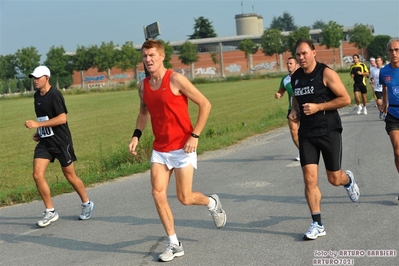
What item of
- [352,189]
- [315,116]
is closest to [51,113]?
[315,116]

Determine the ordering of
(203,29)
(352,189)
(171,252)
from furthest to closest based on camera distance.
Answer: (203,29)
(352,189)
(171,252)

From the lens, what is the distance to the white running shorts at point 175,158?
6.63 m

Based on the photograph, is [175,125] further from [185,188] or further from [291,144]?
[291,144]

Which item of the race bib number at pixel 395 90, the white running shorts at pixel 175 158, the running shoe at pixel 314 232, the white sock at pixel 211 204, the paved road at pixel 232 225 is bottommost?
the paved road at pixel 232 225

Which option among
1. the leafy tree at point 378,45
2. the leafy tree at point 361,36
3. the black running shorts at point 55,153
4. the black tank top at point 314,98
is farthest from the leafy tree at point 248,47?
the black tank top at point 314,98

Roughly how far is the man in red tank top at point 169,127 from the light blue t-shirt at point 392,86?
3.11 metres

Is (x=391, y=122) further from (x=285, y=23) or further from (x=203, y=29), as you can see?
(x=285, y=23)

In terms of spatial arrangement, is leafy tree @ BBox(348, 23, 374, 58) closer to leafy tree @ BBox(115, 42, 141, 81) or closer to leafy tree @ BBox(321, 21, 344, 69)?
leafy tree @ BBox(321, 21, 344, 69)

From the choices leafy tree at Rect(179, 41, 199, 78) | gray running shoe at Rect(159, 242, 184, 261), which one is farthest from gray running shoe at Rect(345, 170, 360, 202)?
leafy tree at Rect(179, 41, 199, 78)

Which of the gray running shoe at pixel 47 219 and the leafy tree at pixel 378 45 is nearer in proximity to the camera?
the gray running shoe at pixel 47 219

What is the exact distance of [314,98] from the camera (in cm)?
707

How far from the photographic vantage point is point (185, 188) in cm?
672

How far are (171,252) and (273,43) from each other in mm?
104809

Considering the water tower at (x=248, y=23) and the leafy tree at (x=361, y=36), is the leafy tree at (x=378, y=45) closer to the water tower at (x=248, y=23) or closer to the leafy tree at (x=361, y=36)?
the leafy tree at (x=361, y=36)
